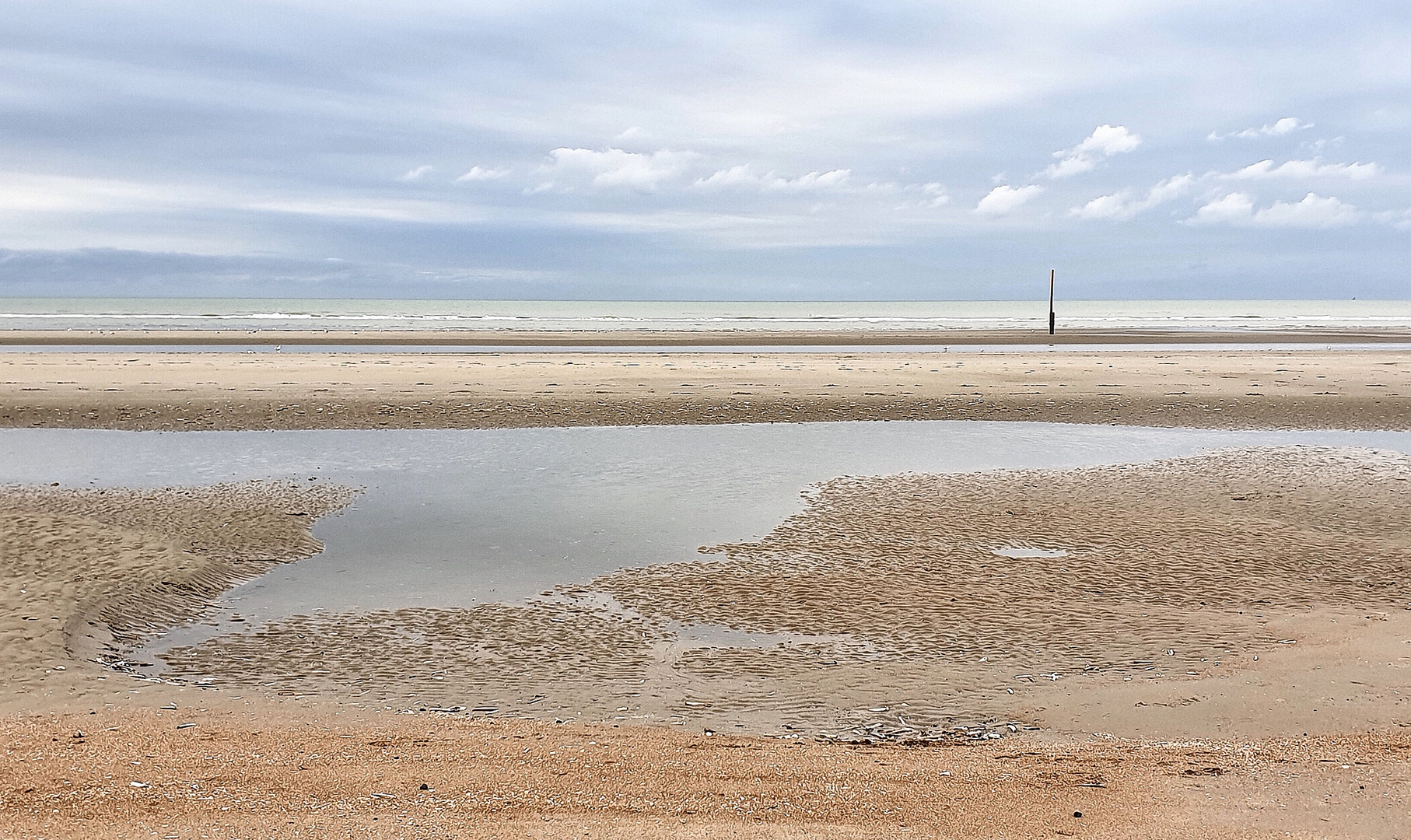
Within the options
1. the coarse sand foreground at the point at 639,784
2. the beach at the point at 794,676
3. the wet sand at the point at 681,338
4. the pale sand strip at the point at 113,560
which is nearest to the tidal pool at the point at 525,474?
the pale sand strip at the point at 113,560

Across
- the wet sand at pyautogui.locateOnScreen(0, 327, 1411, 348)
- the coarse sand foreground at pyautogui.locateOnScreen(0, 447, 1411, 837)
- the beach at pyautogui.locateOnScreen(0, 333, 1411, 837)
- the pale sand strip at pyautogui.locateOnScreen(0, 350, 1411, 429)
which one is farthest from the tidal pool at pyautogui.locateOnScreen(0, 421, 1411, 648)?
the wet sand at pyautogui.locateOnScreen(0, 327, 1411, 348)

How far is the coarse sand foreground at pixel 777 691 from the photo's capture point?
4.95 m

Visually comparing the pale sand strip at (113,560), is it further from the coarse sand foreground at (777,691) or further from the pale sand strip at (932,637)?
the pale sand strip at (932,637)

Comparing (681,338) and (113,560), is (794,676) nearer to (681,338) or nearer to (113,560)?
(113,560)

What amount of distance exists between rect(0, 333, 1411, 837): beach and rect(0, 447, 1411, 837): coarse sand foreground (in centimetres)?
3

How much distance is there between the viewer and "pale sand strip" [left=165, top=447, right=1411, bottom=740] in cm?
668

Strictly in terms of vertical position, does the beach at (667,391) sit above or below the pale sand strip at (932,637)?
above

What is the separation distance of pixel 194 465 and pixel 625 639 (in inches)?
429

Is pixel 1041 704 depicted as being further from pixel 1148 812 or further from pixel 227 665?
pixel 227 665

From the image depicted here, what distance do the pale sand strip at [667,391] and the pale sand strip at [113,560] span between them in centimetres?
758

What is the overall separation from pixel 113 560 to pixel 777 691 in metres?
6.86

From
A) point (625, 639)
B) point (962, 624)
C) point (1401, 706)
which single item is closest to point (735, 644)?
point (625, 639)

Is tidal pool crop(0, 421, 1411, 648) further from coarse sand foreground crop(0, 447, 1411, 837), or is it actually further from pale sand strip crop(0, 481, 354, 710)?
coarse sand foreground crop(0, 447, 1411, 837)

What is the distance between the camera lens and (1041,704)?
22.1ft
